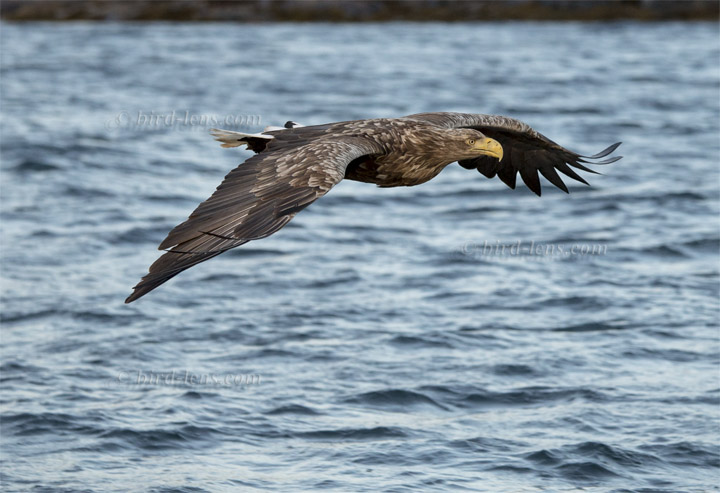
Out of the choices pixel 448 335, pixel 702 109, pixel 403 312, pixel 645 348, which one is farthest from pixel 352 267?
pixel 702 109

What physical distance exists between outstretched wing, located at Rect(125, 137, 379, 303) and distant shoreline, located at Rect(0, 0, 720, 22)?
37.9 m

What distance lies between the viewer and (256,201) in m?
7.45

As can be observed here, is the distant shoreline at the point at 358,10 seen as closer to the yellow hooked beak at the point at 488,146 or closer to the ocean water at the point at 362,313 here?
the ocean water at the point at 362,313

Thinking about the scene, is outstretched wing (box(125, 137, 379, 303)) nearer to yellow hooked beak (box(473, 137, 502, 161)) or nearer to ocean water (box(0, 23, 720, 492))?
yellow hooked beak (box(473, 137, 502, 161))

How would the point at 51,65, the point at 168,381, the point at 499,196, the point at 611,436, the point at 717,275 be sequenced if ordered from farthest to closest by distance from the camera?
the point at 51,65 < the point at 499,196 < the point at 717,275 < the point at 168,381 < the point at 611,436

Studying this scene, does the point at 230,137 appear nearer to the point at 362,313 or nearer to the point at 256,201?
the point at 256,201

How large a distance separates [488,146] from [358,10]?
37.6m

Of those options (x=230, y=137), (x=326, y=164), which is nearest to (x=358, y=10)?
(x=230, y=137)

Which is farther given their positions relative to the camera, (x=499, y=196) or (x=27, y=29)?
(x=27, y=29)

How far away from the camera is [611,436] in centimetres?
1212

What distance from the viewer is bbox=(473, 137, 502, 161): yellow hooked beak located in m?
8.52

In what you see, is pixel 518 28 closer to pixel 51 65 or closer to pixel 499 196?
pixel 51 65

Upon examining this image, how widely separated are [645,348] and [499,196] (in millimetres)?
9490

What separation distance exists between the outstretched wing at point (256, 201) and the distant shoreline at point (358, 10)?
37.9m
